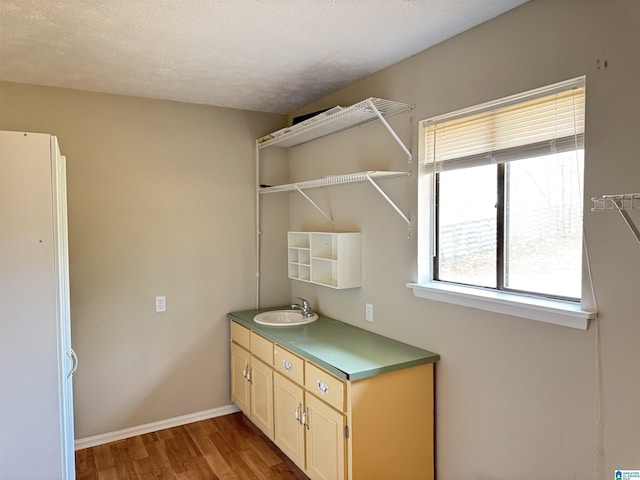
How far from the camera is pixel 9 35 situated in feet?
6.87

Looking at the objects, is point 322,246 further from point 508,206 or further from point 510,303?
point 510,303

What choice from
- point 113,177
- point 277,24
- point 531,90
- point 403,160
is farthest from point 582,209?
point 113,177

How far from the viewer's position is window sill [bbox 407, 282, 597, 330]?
1.65 metres

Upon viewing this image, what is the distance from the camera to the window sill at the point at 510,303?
1648 mm

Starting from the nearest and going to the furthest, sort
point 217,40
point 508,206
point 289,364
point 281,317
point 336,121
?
point 508,206 → point 217,40 → point 289,364 → point 336,121 → point 281,317

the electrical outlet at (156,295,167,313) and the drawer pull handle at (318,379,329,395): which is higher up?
the electrical outlet at (156,295,167,313)

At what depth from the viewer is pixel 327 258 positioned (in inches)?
122

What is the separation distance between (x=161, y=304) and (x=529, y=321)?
2.50m

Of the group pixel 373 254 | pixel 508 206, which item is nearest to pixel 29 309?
pixel 373 254

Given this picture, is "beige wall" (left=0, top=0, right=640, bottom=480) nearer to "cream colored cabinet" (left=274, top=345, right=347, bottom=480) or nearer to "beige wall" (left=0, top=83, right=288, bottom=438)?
"beige wall" (left=0, top=83, right=288, bottom=438)

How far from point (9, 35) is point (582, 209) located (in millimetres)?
2652

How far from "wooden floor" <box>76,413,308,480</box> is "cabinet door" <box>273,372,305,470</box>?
8.0 inches

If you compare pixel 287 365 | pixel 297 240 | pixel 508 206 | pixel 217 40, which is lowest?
pixel 287 365

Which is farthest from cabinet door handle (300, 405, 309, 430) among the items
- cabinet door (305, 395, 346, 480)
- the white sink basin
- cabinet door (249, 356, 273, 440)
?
the white sink basin
